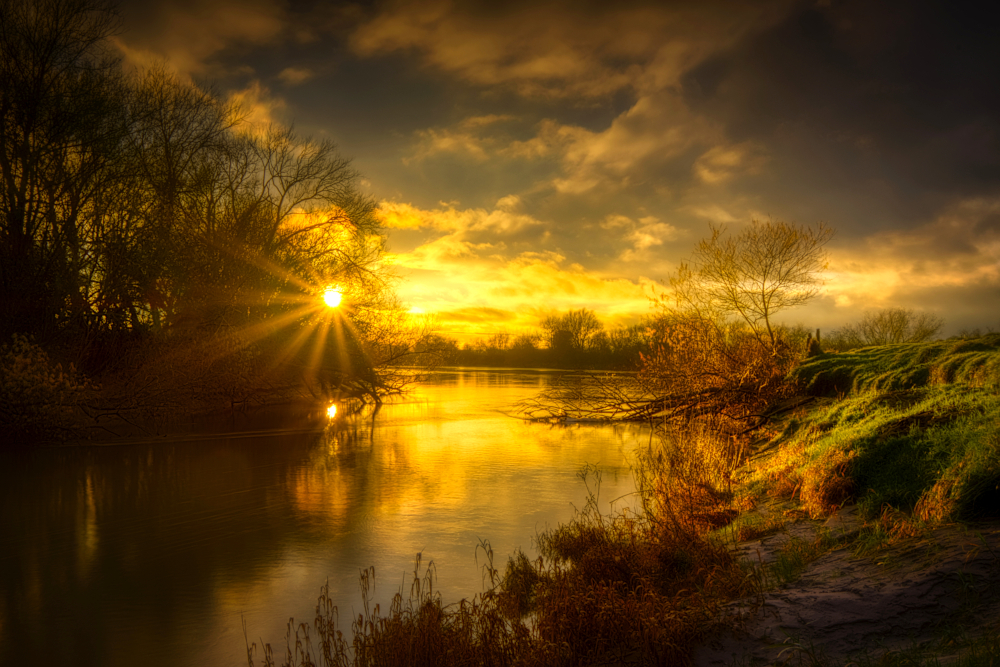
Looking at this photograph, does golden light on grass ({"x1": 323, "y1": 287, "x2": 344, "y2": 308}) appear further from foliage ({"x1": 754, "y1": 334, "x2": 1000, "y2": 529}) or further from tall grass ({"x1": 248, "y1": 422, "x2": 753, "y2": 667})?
tall grass ({"x1": 248, "y1": 422, "x2": 753, "y2": 667})

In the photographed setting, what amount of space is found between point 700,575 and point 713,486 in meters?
4.44

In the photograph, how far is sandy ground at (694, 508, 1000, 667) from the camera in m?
4.49

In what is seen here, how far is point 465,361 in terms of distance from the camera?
87.3 meters

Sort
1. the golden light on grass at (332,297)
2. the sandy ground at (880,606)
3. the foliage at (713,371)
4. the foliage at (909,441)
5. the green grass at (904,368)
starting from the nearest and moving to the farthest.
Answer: the sandy ground at (880,606) → the foliage at (909,441) → the green grass at (904,368) → the foliage at (713,371) → the golden light on grass at (332,297)

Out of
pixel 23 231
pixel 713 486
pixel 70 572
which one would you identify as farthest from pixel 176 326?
pixel 713 486

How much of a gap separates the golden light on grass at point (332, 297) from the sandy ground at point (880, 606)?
78.0ft

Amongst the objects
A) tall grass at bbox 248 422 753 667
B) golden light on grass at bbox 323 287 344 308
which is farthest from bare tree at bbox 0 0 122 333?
tall grass at bbox 248 422 753 667

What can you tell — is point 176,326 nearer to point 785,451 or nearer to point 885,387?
point 785,451

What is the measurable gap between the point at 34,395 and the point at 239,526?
1036 cm

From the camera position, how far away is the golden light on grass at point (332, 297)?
26.7m

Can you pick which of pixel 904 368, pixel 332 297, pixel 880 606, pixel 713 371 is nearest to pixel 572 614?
pixel 880 606

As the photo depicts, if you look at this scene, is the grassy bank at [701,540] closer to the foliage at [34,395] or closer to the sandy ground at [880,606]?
the sandy ground at [880,606]

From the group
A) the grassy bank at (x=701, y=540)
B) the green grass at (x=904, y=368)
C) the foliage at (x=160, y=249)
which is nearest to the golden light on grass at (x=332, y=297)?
the foliage at (x=160, y=249)

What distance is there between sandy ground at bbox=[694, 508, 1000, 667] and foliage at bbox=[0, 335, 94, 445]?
61.2 ft
